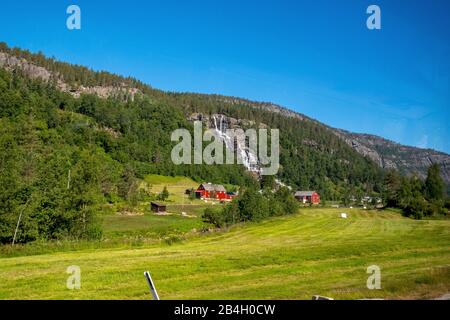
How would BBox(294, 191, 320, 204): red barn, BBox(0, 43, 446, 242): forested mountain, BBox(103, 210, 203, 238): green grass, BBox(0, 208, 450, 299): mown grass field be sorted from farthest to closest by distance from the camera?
BBox(294, 191, 320, 204): red barn → BBox(103, 210, 203, 238): green grass → BBox(0, 43, 446, 242): forested mountain → BBox(0, 208, 450, 299): mown grass field

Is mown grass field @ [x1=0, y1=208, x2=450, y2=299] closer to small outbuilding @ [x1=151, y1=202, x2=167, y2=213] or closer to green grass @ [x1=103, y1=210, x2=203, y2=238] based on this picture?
green grass @ [x1=103, y1=210, x2=203, y2=238]

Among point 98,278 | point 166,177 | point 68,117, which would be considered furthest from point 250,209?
point 68,117

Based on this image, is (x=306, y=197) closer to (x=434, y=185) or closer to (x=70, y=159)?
(x=434, y=185)

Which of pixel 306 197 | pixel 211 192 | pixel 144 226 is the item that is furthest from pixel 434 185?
pixel 306 197

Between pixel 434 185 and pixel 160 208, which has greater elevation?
pixel 434 185

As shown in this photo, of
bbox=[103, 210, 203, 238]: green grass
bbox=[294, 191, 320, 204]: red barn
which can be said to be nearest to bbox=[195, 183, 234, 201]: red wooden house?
bbox=[294, 191, 320, 204]: red barn

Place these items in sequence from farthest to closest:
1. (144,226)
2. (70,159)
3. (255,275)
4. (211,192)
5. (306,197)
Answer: (306,197), (211,192), (70,159), (144,226), (255,275)

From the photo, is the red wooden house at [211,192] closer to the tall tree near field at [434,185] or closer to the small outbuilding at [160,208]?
the small outbuilding at [160,208]

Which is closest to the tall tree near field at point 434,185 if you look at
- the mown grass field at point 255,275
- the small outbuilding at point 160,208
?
the small outbuilding at point 160,208

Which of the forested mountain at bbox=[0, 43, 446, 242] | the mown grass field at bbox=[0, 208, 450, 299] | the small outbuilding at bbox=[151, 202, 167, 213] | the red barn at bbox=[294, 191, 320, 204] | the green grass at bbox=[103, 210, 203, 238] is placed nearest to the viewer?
the mown grass field at bbox=[0, 208, 450, 299]
